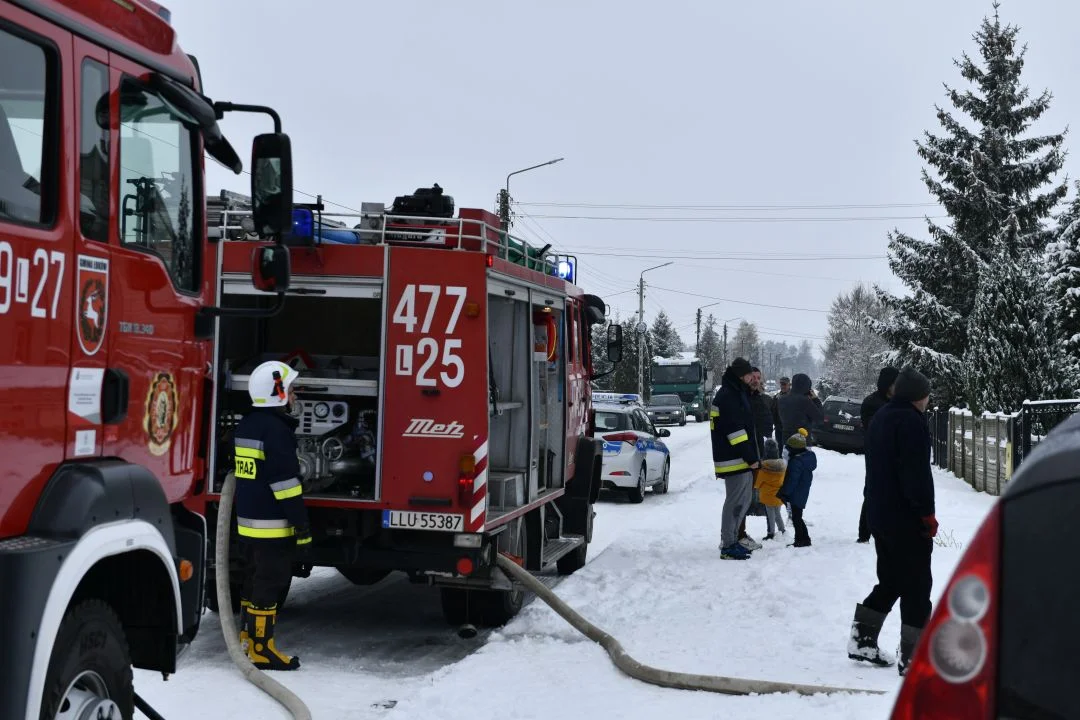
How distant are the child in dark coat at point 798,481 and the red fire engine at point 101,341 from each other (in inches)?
338

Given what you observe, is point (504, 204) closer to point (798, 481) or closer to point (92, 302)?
point (798, 481)

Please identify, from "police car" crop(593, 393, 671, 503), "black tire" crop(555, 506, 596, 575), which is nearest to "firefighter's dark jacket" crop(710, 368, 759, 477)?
"black tire" crop(555, 506, 596, 575)

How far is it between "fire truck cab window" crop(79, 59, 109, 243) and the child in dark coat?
956cm

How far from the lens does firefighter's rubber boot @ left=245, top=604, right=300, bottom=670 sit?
7227mm

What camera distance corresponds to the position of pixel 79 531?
361cm

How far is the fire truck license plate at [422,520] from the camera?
7707 millimetres

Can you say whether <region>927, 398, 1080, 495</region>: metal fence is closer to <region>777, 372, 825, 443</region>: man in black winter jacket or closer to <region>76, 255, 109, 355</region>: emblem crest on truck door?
<region>777, 372, 825, 443</region>: man in black winter jacket

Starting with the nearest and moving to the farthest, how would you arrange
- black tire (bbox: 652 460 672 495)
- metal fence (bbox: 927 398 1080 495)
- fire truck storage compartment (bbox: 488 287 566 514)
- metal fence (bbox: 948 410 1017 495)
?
fire truck storage compartment (bbox: 488 287 566 514) → metal fence (bbox: 927 398 1080 495) → metal fence (bbox: 948 410 1017 495) → black tire (bbox: 652 460 672 495)

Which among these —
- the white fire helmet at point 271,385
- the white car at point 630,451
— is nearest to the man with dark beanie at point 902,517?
the white fire helmet at point 271,385

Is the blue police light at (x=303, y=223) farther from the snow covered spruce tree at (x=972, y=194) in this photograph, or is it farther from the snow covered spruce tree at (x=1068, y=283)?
the snow covered spruce tree at (x=972, y=194)

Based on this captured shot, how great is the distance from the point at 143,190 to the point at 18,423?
124 centimetres

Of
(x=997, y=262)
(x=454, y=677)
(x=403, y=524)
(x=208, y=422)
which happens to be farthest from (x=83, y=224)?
(x=997, y=262)

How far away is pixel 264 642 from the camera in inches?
285

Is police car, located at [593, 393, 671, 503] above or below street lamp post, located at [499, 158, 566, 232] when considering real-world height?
below
